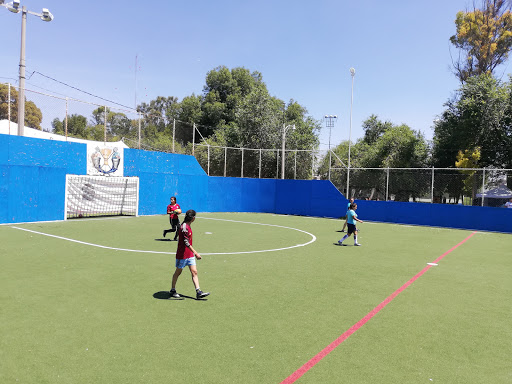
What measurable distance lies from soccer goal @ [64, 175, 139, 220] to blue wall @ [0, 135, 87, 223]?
0.61 metres

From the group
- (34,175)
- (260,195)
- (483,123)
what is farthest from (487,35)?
(34,175)

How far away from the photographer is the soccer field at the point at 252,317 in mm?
4770

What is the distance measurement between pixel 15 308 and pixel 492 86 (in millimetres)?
33841

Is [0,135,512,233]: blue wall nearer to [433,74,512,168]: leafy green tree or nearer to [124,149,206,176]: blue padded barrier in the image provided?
[124,149,206,176]: blue padded barrier

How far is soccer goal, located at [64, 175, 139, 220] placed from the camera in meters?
21.0

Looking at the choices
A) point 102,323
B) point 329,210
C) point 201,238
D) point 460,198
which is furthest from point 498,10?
point 102,323

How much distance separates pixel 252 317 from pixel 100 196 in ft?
60.6

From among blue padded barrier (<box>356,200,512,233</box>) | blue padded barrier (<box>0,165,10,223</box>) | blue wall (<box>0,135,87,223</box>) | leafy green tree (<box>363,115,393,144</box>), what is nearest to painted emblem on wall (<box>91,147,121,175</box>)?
blue wall (<box>0,135,87,223</box>)

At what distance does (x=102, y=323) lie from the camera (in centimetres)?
609

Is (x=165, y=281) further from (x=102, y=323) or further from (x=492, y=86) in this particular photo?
(x=492, y=86)

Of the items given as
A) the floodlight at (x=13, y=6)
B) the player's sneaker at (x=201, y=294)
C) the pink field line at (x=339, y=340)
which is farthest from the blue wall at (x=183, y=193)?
the pink field line at (x=339, y=340)

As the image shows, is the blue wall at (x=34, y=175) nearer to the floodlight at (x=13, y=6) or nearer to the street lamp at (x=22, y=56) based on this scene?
the street lamp at (x=22, y=56)

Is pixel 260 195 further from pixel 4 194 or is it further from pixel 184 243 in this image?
pixel 184 243

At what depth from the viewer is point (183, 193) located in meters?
26.9
